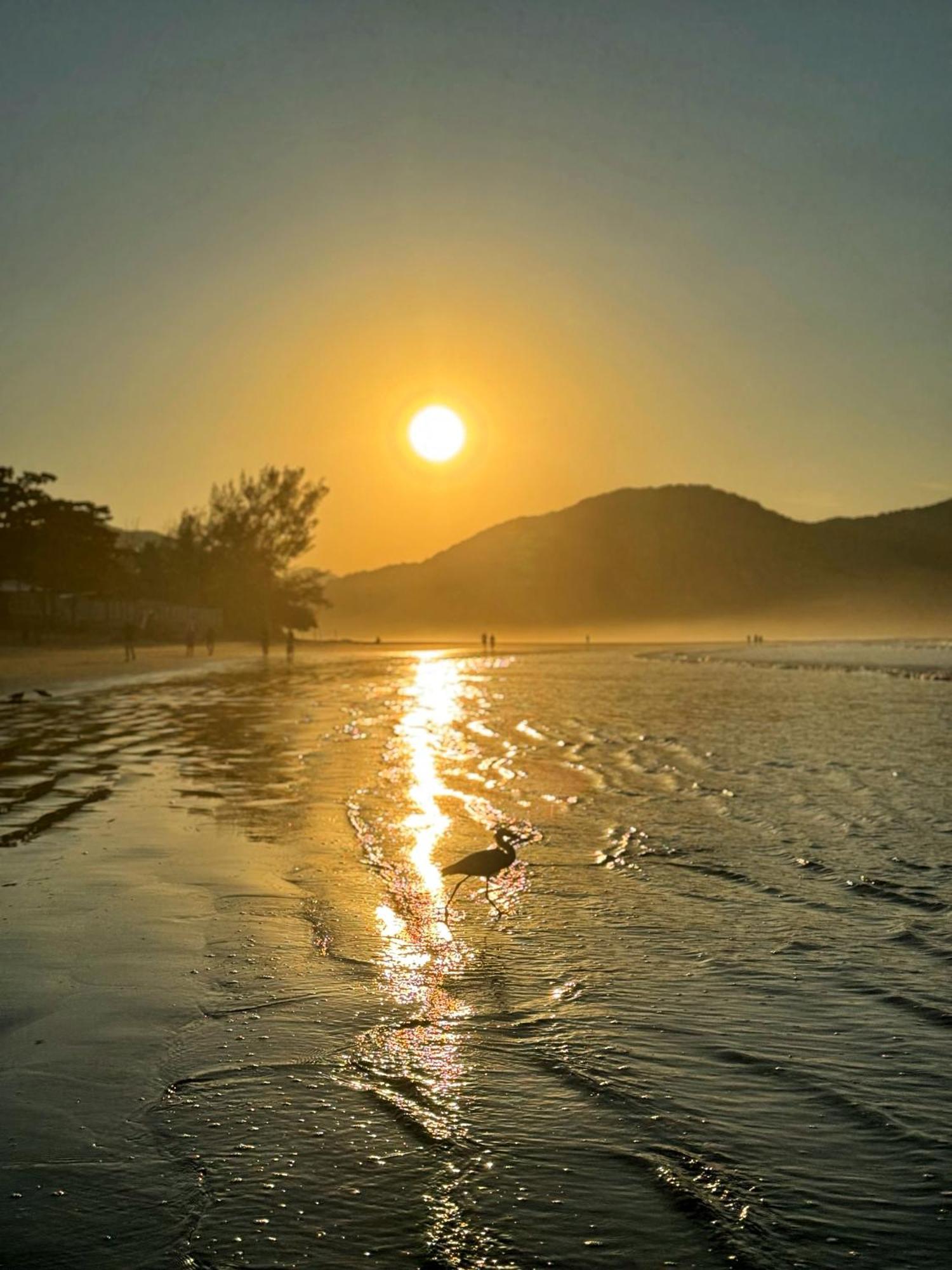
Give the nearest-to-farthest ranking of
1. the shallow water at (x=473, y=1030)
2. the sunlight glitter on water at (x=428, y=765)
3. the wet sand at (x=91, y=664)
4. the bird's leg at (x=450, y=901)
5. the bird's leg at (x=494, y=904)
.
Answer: the shallow water at (x=473, y=1030) → the bird's leg at (x=450, y=901) → the bird's leg at (x=494, y=904) → the sunlight glitter on water at (x=428, y=765) → the wet sand at (x=91, y=664)

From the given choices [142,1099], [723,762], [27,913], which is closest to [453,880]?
[27,913]

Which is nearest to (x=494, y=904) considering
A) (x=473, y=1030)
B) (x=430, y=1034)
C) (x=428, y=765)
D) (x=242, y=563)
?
(x=473, y=1030)

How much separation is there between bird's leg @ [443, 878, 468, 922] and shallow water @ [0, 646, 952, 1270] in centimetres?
13

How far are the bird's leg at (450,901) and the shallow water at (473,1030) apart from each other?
0.13m

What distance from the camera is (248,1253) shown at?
445cm

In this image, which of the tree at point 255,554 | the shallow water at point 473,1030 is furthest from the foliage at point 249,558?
the shallow water at point 473,1030

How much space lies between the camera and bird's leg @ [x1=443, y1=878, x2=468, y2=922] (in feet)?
32.6

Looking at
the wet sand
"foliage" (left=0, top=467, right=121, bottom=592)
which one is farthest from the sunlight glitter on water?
"foliage" (left=0, top=467, right=121, bottom=592)

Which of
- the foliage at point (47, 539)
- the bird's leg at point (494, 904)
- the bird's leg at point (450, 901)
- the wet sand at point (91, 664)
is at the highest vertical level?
the foliage at point (47, 539)

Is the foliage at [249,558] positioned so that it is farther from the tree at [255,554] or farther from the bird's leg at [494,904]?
the bird's leg at [494,904]

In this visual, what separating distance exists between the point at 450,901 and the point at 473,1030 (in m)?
3.47

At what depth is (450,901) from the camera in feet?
34.2

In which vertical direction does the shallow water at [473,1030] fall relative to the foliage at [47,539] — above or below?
below

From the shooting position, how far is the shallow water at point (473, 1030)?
4.71m
